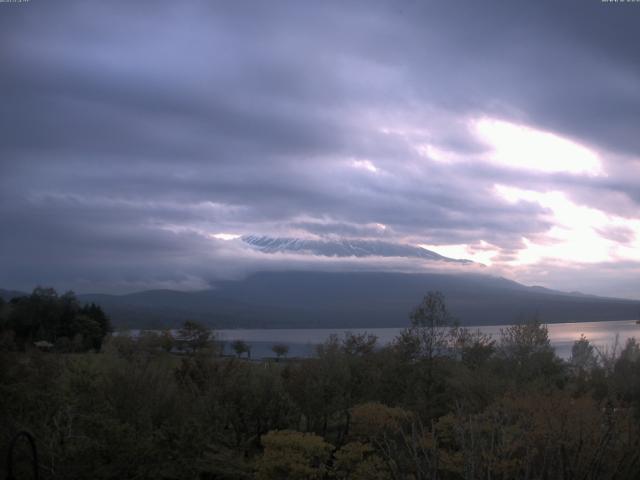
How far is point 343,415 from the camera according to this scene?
20172 mm

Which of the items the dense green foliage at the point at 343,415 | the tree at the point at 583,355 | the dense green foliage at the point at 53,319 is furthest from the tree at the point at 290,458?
the dense green foliage at the point at 53,319

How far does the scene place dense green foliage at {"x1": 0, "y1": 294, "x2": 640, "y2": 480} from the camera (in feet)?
35.6

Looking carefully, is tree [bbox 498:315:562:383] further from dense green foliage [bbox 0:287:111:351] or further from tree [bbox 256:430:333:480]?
dense green foliage [bbox 0:287:111:351]

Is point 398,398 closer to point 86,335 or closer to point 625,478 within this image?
point 625,478

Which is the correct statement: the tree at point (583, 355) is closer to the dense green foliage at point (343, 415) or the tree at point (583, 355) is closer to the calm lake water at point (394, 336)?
the calm lake water at point (394, 336)

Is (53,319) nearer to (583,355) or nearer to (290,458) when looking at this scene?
(583,355)

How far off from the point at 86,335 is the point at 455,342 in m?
58.8

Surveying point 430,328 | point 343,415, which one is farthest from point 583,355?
point 343,415

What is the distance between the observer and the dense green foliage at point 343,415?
10844 mm

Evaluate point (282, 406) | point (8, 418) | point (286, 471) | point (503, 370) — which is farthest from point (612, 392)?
point (8, 418)

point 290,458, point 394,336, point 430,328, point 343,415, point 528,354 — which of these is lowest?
point 343,415

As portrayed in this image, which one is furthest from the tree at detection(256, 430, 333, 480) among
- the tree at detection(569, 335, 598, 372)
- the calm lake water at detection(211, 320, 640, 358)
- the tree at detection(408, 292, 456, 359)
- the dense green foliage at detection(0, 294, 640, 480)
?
the tree at detection(569, 335, 598, 372)

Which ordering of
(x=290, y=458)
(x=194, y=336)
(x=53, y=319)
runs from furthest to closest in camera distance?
(x=53, y=319)
(x=194, y=336)
(x=290, y=458)

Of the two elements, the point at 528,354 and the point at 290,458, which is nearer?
the point at 290,458
